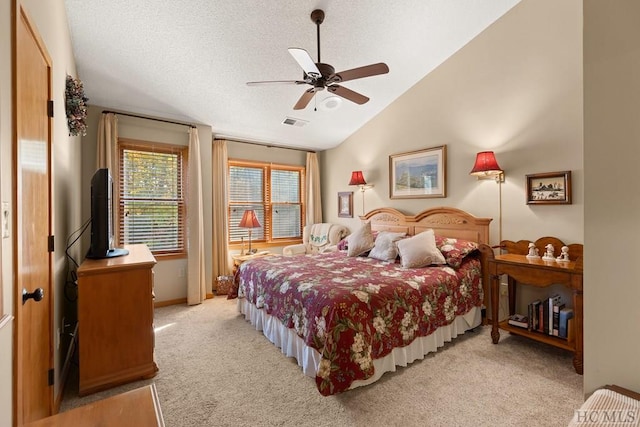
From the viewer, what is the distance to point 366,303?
7.16ft

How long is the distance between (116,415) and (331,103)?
3766 millimetres

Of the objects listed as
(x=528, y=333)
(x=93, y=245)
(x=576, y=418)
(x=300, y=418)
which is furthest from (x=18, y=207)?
(x=528, y=333)

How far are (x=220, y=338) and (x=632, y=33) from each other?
357 centimetres

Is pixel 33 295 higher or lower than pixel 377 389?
higher

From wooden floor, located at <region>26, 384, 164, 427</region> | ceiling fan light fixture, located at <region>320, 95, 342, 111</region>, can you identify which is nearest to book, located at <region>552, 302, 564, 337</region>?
wooden floor, located at <region>26, 384, 164, 427</region>

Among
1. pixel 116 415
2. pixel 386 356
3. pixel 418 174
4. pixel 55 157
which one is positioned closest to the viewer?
pixel 116 415

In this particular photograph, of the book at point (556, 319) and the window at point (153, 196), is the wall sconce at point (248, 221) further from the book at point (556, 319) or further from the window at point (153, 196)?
the book at point (556, 319)

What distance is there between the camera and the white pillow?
3781 millimetres

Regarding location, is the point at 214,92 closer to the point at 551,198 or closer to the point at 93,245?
the point at 93,245

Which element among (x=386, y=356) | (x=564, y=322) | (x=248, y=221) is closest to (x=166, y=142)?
(x=248, y=221)

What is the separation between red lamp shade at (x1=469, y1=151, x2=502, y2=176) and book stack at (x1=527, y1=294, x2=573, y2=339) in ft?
4.38

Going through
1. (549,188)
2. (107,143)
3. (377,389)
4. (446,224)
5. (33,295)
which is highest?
(107,143)

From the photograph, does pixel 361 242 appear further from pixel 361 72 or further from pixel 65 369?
pixel 65 369

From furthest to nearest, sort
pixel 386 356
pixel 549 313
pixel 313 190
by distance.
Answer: pixel 313 190
pixel 549 313
pixel 386 356
